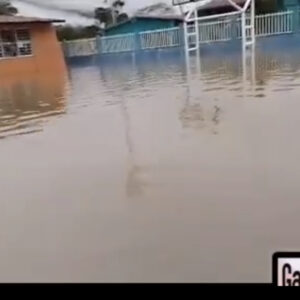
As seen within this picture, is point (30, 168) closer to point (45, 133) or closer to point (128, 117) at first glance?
point (45, 133)

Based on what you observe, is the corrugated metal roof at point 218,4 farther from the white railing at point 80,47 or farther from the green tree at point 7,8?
the green tree at point 7,8

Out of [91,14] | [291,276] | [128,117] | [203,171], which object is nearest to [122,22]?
[91,14]

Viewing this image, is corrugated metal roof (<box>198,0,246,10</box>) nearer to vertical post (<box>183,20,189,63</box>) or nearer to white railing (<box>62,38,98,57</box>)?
vertical post (<box>183,20,189,63</box>)

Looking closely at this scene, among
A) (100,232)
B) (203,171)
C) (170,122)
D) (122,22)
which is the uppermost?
(122,22)

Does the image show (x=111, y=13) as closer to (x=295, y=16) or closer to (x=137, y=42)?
(x=137, y=42)

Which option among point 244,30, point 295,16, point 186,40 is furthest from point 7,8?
point 295,16

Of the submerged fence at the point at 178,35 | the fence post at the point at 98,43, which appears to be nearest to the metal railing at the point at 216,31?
the submerged fence at the point at 178,35

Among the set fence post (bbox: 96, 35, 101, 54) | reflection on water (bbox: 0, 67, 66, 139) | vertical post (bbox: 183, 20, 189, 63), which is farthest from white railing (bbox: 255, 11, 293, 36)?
reflection on water (bbox: 0, 67, 66, 139)
